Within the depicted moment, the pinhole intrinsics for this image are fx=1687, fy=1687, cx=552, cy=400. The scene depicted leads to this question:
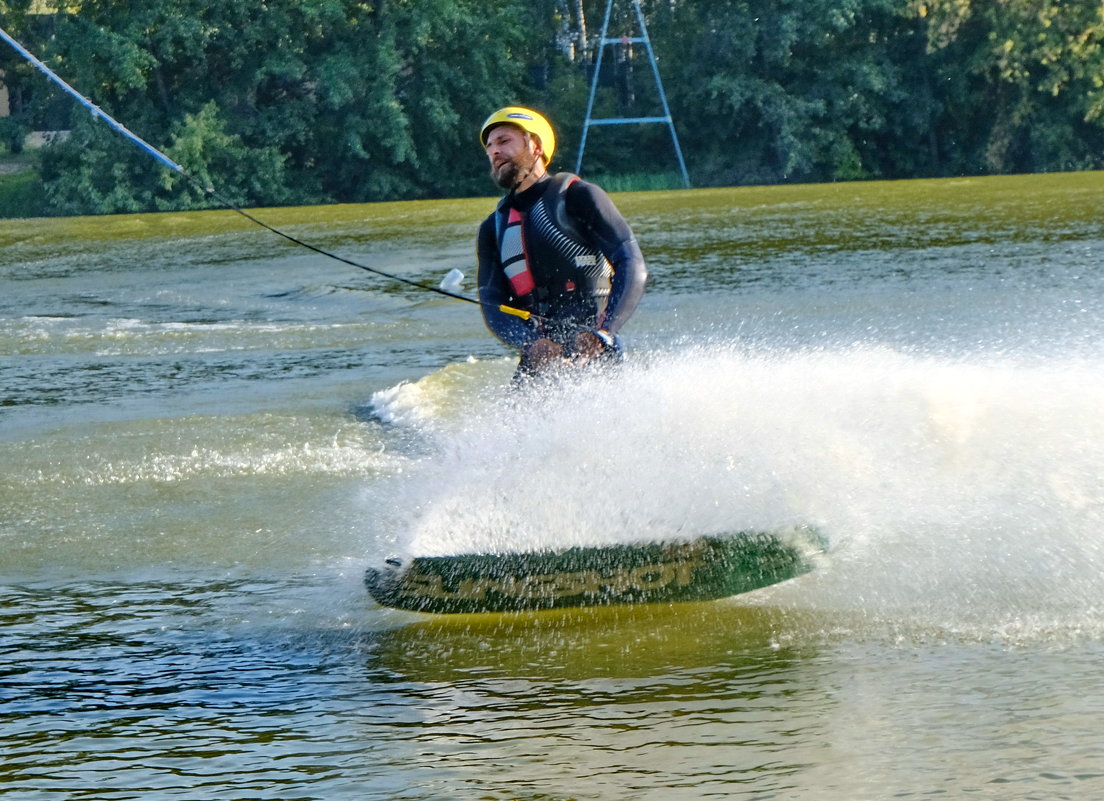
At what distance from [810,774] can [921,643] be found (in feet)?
3.76

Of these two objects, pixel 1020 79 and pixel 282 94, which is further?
pixel 282 94

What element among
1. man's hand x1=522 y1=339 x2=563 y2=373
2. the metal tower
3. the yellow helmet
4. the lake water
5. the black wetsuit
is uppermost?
the metal tower

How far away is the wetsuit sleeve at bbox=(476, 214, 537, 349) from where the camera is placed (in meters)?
6.32

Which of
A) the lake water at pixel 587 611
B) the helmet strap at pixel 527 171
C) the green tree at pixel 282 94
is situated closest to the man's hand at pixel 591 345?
the lake water at pixel 587 611

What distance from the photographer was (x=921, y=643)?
17.2 feet

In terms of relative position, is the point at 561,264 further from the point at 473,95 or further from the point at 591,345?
the point at 473,95

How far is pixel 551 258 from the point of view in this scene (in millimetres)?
6234

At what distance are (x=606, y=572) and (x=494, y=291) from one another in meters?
1.25

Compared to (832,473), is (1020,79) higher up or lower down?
higher up

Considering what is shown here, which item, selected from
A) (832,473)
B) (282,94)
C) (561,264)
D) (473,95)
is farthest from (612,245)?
(282,94)

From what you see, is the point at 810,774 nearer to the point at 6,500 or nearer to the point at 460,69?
the point at 6,500

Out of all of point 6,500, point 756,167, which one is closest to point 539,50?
point 756,167

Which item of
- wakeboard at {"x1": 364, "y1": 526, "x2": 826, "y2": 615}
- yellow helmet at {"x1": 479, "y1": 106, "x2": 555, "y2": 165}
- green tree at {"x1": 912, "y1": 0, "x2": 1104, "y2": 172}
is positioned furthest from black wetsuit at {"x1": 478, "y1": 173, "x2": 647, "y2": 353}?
green tree at {"x1": 912, "y1": 0, "x2": 1104, "y2": 172}

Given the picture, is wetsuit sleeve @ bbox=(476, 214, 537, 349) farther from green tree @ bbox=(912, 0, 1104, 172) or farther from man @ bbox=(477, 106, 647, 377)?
green tree @ bbox=(912, 0, 1104, 172)
